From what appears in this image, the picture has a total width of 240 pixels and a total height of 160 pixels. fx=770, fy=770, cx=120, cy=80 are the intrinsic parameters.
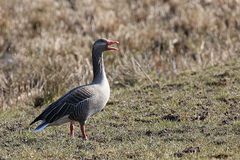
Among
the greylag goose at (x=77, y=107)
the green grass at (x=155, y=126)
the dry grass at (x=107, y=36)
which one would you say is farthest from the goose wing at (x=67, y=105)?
the dry grass at (x=107, y=36)

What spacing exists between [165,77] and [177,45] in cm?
497

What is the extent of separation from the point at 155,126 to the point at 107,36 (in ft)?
36.2

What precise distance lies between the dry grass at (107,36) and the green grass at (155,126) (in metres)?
1.26

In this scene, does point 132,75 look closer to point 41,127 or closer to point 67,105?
point 67,105

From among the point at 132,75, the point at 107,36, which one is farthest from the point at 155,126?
the point at 107,36

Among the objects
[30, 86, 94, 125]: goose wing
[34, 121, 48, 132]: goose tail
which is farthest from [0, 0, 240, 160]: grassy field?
[30, 86, 94, 125]: goose wing

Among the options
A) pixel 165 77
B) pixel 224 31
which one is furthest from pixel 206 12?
pixel 165 77

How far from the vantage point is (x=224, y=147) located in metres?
9.51

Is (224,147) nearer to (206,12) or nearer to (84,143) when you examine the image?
(84,143)

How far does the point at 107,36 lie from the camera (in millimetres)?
22234

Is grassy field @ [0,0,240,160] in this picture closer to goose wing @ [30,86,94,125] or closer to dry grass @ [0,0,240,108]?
dry grass @ [0,0,240,108]

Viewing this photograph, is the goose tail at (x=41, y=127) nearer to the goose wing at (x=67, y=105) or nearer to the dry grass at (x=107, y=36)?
the goose wing at (x=67, y=105)

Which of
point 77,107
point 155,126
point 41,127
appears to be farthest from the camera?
point 155,126

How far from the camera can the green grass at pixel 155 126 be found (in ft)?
30.9
